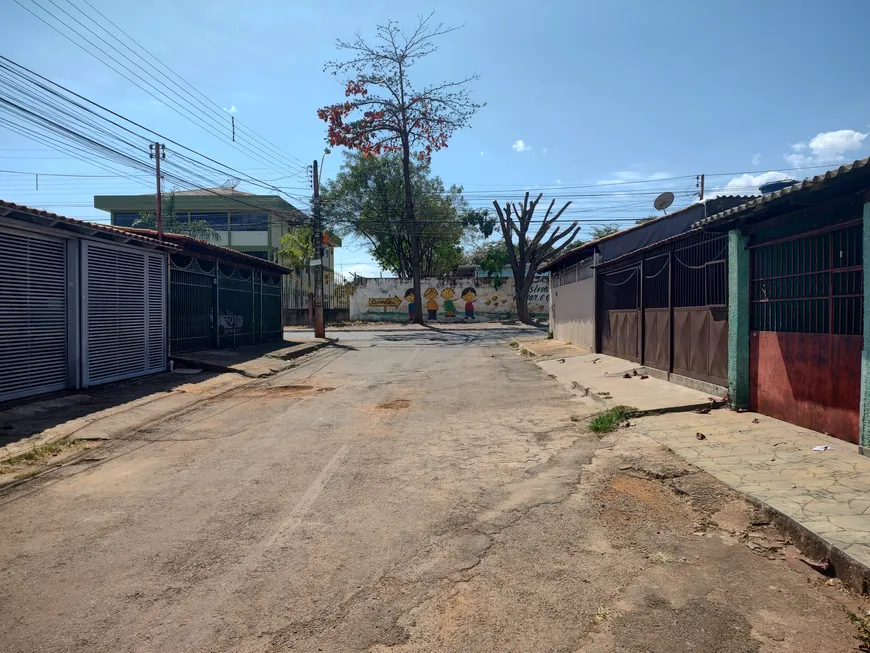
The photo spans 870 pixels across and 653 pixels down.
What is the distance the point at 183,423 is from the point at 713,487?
7334 mm

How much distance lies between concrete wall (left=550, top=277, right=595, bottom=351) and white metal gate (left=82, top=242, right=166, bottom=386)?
12.0 m

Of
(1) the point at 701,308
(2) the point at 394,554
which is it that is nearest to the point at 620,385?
(1) the point at 701,308

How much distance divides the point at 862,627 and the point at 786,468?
8.67ft

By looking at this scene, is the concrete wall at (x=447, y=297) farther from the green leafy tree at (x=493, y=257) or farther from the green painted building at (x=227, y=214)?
the green painted building at (x=227, y=214)

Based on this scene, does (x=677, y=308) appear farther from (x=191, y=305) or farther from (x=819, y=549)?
(x=191, y=305)

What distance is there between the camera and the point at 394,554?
395 cm

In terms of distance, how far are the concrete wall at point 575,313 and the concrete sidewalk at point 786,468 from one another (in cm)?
828

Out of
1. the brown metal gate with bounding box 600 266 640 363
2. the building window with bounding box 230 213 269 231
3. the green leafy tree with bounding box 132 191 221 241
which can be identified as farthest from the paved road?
the building window with bounding box 230 213 269 231

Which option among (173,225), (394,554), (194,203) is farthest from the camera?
(194,203)

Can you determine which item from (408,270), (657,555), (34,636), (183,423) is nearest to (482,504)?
(657,555)

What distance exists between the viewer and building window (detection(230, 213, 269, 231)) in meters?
43.1

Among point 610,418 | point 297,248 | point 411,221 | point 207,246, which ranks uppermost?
point 411,221

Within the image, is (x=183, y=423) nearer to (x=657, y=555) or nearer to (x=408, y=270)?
(x=657, y=555)

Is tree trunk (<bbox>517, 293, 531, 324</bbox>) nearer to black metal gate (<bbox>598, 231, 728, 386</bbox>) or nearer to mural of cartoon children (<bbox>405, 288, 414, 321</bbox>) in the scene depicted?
mural of cartoon children (<bbox>405, 288, 414, 321</bbox>)
